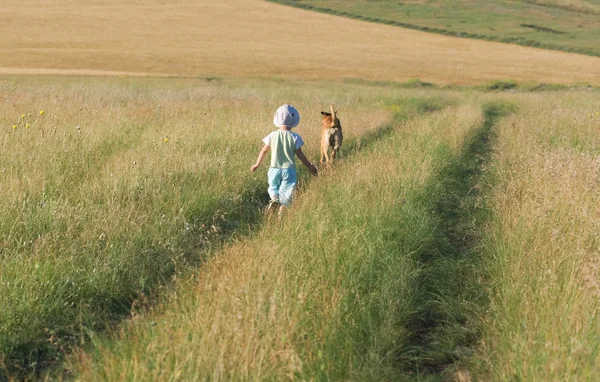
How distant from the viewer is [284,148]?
687cm

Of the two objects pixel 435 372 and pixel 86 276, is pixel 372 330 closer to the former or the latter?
pixel 435 372

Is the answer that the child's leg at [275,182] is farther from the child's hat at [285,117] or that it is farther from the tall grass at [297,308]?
the tall grass at [297,308]

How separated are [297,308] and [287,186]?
11.5ft

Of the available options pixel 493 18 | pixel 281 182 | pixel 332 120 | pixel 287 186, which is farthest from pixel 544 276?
pixel 493 18

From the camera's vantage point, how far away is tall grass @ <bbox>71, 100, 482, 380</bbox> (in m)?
2.99

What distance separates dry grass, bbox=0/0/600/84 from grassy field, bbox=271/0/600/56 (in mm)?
6653

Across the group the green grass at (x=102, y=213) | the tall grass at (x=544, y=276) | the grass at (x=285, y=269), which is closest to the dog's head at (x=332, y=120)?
the green grass at (x=102, y=213)

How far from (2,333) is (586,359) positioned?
3043 mm

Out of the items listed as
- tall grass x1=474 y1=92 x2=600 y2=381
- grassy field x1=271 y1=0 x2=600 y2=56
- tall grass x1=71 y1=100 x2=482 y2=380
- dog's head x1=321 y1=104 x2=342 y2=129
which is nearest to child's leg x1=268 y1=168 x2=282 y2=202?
tall grass x1=71 y1=100 x2=482 y2=380

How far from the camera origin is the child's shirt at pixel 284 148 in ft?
22.6

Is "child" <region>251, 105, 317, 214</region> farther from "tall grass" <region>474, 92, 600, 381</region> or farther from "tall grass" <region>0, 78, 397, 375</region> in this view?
"tall grass" <region>474, 92, 600, 381</region>

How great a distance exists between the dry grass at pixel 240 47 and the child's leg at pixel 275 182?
29.8 m

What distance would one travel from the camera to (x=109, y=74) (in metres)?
33.8

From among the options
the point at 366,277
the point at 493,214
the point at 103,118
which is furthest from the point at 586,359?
the point at 103,118
